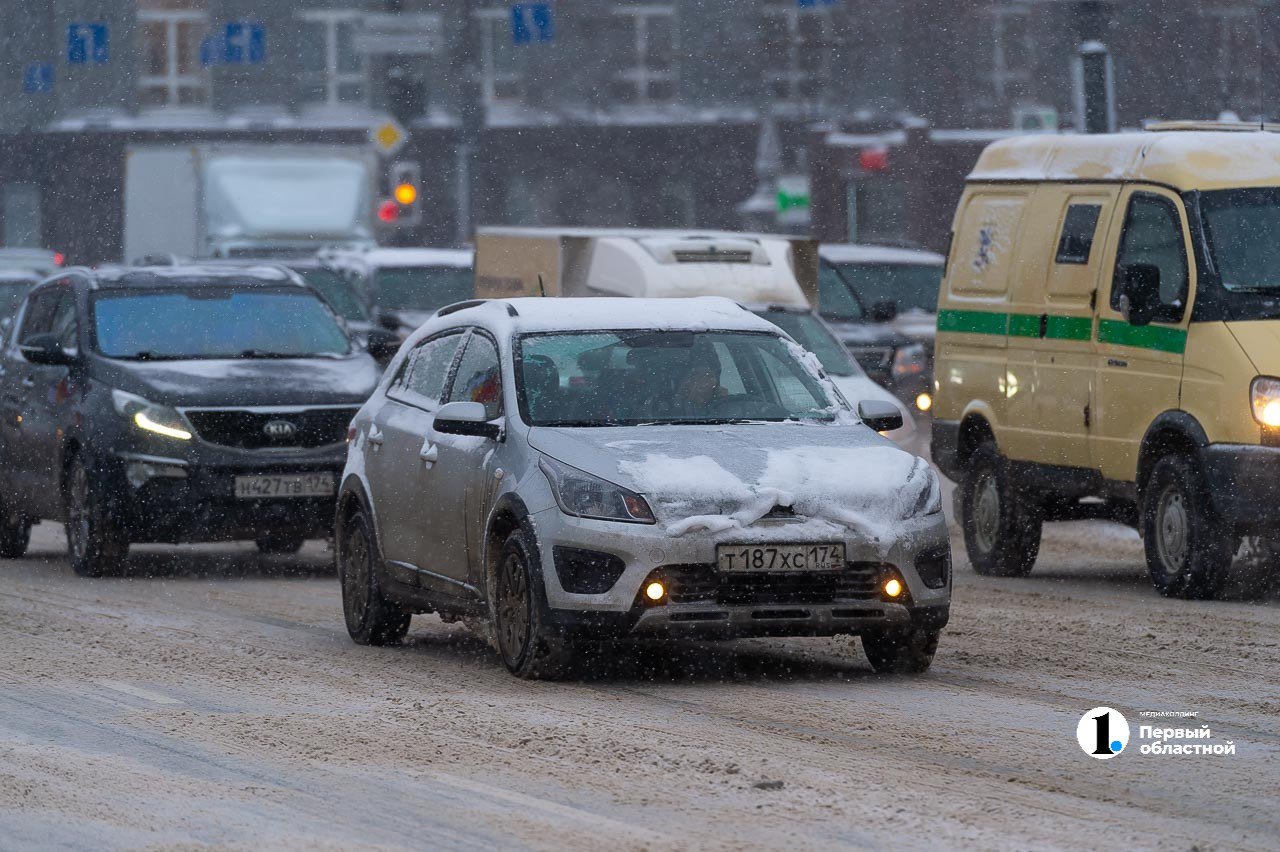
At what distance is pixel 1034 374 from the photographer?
591 inches

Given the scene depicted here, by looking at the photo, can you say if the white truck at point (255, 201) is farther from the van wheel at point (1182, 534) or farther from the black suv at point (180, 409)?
the van wheel at point (1182, 534)

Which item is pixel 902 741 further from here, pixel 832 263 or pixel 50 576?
pixel 832 263

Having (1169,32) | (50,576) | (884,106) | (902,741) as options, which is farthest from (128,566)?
(884,106)

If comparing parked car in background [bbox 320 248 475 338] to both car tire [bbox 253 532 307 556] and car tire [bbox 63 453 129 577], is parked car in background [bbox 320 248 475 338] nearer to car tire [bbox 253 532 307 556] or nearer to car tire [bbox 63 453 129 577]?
car tire [bbox 253 532 307 556]

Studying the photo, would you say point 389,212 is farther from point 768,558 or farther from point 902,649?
point 768,558

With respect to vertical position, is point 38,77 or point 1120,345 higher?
point 38,77

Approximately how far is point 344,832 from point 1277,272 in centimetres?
780

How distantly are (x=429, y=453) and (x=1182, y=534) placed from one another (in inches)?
172

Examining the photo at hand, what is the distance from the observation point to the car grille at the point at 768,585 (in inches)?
380

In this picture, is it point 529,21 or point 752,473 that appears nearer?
point 752,473

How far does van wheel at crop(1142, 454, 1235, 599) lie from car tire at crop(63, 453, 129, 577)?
572cm

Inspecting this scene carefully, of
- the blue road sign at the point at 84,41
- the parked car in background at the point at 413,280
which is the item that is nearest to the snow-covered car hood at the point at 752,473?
the parked car in background at the point at 413,280

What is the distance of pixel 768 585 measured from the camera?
31.9 feet

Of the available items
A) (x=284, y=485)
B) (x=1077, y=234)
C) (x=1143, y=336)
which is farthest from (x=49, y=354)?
(x=1143, y=336)
